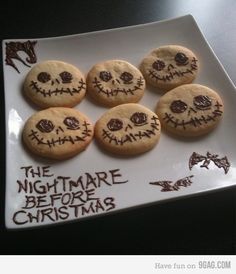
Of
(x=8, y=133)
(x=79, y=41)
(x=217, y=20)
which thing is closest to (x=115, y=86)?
(x=79, y=41)

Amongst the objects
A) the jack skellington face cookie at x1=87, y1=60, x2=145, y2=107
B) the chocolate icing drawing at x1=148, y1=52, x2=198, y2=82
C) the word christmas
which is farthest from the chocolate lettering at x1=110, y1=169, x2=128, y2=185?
the chocolate icing drawing at x1=148, y1=52, x2=198, y2=82

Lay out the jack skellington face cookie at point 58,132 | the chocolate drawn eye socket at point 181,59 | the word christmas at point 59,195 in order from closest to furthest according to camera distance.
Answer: the word christmas at point 59,195 → the jack skellington face cookie at point 58,132 → the chocolate drawn eye socket at point 181,59

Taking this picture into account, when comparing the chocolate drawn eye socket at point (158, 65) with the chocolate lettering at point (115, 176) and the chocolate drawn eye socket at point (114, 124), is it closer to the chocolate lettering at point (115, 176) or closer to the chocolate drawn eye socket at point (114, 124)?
the chocolate drawn eye socket at point (114, 124)

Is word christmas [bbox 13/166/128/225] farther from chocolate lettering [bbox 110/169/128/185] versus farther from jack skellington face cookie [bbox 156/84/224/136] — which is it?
jack skellington face cookie [bbox 156/84/224/136]

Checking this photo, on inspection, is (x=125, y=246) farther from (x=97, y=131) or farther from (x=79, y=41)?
(x=79, y=41)

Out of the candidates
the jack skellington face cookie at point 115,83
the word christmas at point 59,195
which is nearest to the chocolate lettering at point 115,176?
the word christmas at point 59,195

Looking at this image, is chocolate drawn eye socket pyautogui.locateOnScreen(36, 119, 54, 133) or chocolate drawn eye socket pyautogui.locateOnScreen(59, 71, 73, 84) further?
chocolate drawn eye socket pyautogui.locateOnScreen(59, 71, 73, 84)
